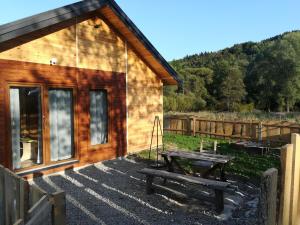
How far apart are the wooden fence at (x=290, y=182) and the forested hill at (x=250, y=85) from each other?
98.5ft

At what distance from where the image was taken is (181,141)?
1423 centimetres

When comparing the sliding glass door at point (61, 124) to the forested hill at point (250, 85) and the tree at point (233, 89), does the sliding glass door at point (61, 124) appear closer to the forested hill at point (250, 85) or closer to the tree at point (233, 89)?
the forested hill at point (250, 85)

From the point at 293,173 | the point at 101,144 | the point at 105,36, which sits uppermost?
the point at 105,36

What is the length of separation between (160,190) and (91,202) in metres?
1.50

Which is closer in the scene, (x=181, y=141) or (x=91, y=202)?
(x=91, y=202)

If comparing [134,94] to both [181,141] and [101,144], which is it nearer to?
[101,144]

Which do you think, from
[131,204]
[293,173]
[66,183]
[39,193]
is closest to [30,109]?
[66,183]

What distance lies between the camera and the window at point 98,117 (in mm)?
9547

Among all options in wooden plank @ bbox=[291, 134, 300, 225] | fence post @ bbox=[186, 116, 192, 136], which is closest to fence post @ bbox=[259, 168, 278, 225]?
wooden plank @ bbox=[291, 134, 300, 225]

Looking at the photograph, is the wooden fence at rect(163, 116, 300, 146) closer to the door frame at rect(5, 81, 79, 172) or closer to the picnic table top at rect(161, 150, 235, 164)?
the picnic table top at rect(161, 150, 235, 164)

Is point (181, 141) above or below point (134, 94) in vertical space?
below

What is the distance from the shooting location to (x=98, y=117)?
31.9 ft

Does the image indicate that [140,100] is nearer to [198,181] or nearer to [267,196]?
[198,181]

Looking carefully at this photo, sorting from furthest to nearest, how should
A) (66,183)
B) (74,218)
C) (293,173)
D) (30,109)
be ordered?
(30,109) → (66,183) → (74,218) → (293,173)
